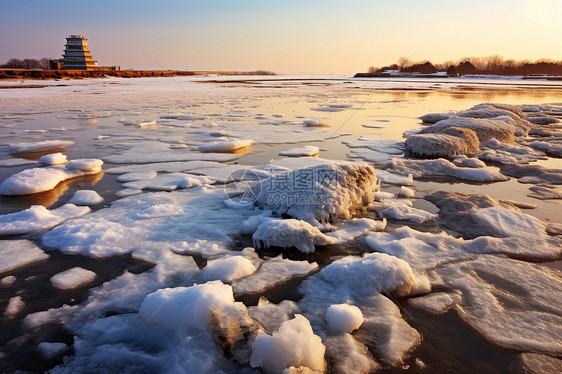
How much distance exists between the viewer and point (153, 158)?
5.12 metres

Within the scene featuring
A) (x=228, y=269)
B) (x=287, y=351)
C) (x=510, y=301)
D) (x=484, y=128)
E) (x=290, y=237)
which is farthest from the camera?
(x=484, y=128)

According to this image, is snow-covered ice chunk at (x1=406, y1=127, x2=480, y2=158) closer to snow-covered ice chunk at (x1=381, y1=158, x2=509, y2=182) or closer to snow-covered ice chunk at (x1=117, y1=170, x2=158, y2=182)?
snow-covered ice chunk at (x1=381, y1=158, x2=509, y2=182)

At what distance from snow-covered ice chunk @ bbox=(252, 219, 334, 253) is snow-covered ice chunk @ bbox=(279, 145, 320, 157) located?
3.02 m

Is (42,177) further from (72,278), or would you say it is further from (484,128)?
(484,128)

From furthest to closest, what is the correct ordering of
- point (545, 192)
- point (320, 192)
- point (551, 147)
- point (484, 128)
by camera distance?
point (484, 128), point (551, 147), point (545, 192), point (320, 192)

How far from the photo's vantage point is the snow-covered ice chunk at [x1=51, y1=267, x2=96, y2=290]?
194 centimetres

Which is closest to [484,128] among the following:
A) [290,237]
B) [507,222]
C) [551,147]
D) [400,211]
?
[551,147]

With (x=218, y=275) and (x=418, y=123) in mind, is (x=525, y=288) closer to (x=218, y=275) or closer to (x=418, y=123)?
(x=218, y=275)

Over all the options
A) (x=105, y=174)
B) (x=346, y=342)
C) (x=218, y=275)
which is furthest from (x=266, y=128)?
(x=346, y=342)

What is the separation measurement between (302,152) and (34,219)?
12.5ft

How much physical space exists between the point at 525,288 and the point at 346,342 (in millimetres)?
1255

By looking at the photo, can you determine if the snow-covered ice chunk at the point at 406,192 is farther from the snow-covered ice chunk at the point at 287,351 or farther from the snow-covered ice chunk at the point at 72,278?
the snow-covered ice chunk at the point at 72,278

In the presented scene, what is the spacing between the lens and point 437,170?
4551mm

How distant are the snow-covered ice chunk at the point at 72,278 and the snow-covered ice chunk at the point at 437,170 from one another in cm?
385
